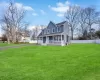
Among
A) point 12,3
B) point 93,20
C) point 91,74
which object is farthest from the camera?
point 93,20

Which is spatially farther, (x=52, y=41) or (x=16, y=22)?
(x=16, y=22)

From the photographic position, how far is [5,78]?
697 centimetres

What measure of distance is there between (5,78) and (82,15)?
190ft

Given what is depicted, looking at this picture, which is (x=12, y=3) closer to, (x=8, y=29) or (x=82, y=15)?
(x=8, y=29)

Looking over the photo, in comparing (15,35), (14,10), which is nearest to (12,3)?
(14,10)

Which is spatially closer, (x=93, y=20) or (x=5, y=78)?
(x=5, y=78)

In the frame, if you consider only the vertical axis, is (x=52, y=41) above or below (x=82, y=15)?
below

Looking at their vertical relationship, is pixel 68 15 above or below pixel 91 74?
above

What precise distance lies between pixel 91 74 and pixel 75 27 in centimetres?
5532

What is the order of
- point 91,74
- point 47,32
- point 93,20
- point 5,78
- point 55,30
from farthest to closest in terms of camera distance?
1. point 93,20
2. point 47,32
3. point 55,30
4. point 91,74
5. point 5,78

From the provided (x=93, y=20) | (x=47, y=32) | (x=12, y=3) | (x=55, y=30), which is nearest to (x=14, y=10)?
(x=12, y=3)

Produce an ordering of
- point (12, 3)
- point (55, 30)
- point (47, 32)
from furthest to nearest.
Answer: point (12, 3), point (47, 32), point (55, 30)

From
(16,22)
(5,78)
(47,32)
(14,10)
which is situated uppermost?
(14,10)

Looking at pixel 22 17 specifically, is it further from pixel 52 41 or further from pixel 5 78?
pixel 5 78
